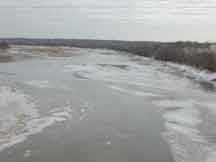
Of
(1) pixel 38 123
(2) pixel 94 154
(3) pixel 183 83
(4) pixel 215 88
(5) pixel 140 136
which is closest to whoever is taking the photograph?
(2) pixel 94 154

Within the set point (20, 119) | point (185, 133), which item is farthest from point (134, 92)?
point (20, 119)

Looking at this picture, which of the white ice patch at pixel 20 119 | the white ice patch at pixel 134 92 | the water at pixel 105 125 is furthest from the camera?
the white ice patch at pixel 134 92

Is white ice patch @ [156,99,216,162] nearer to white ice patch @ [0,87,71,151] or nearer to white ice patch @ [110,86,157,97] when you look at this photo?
white ice patch @ [110,86,157,97]

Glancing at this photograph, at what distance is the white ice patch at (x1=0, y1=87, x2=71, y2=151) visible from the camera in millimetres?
6006

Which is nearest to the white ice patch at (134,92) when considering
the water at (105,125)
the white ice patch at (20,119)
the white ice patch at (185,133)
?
the water at (105,125)

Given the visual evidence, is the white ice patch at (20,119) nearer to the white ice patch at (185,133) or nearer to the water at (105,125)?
the water at (105,125)

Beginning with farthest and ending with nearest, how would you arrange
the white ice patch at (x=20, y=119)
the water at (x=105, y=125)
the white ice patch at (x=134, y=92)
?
the white ice patch at (x=134, y=92), the white ice patch at (x=20, y=119), the water at (x=105, y=125)

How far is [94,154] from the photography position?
5164 millimetres

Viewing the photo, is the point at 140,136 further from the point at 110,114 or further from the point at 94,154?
the point at 110,114

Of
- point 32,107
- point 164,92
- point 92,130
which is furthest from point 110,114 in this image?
point 164,92

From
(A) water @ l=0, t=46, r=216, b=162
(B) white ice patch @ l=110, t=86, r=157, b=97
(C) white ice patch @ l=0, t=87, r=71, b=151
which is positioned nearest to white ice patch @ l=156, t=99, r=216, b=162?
(A) water @ l=0, t=46, r=216, b=162

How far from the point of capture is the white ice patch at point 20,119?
6006 millimetres

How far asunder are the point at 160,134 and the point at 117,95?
451 centimetres

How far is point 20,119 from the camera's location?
7.27 m
